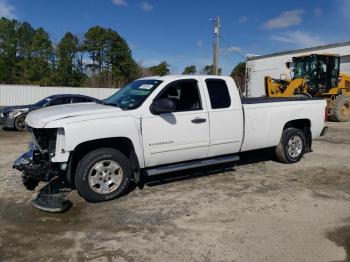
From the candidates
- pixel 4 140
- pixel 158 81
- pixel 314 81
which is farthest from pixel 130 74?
pixel 158 81

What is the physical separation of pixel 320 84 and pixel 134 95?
47.5 feet

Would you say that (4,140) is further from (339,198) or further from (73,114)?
(339,198)

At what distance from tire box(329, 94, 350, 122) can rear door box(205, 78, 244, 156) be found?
495 inches

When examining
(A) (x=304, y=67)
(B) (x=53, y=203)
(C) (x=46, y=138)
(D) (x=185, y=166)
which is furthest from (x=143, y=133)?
(A) (x=304, y=67)

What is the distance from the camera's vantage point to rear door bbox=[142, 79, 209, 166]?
613 centimetres

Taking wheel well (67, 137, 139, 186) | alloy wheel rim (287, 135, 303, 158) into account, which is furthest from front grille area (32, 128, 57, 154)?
alloy wheel rim (287, 135, 303, 158)

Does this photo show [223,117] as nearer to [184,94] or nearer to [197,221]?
[184,94]

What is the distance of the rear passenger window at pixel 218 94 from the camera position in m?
6.84

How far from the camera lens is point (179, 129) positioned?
6363 mm

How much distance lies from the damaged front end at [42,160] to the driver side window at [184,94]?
201 cm

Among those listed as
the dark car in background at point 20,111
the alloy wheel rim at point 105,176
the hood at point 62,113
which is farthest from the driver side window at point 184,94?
the dark car in background at point 20,111

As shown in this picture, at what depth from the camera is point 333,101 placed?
18.4 metres

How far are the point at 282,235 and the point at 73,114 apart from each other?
3.29m

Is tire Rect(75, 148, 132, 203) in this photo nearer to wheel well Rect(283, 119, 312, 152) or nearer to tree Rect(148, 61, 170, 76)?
wheel well Rect(283, 119, 312, 152)
